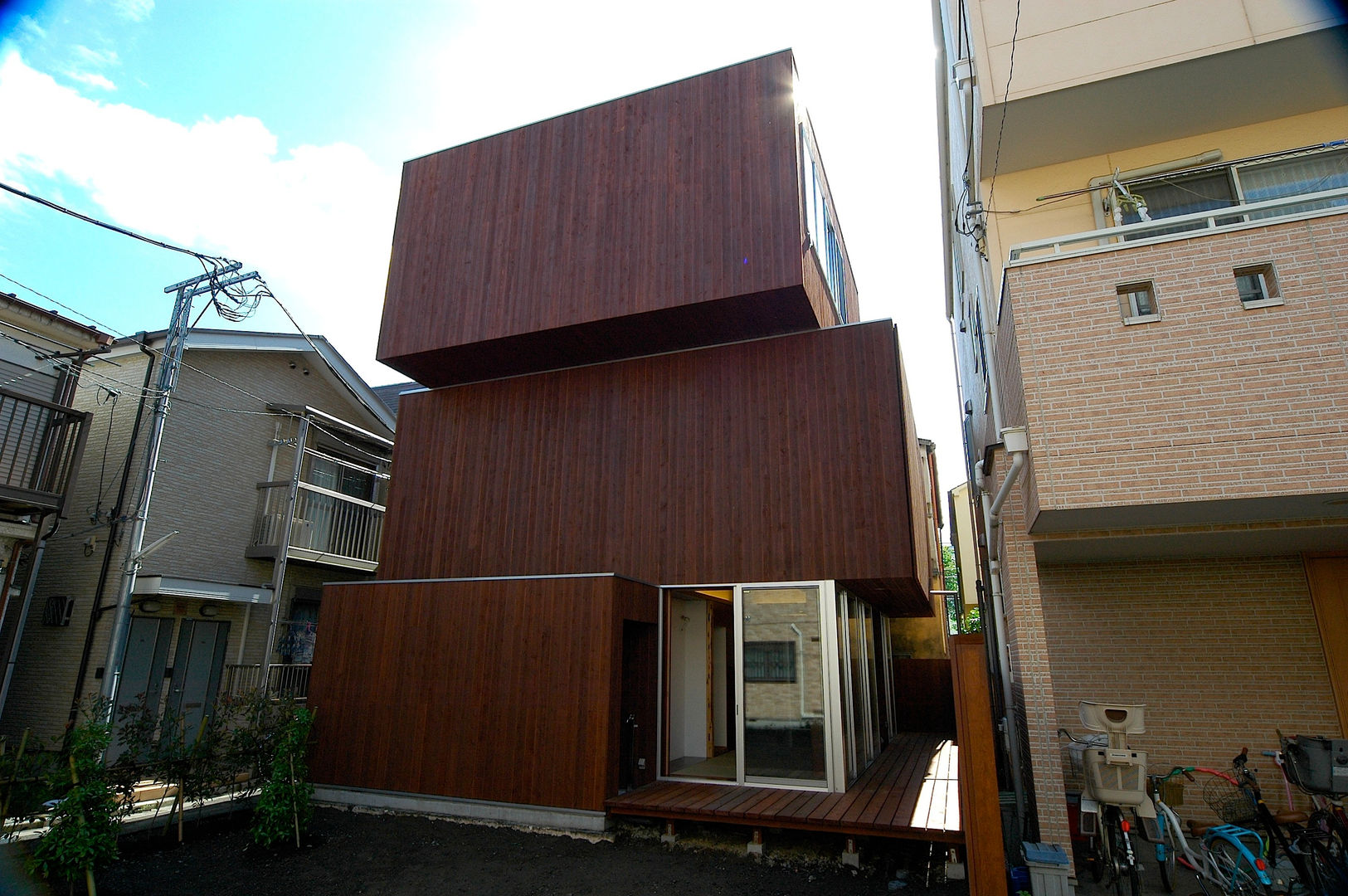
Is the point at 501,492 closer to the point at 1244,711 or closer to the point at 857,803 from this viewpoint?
the point at 857,803

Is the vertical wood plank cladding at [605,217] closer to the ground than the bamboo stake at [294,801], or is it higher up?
higher up

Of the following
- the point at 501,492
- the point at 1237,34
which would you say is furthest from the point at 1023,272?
the point at 501,492

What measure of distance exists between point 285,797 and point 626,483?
4.70 meters

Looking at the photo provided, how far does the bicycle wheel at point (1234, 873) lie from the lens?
4.69m

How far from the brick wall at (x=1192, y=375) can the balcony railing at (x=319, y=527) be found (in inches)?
357

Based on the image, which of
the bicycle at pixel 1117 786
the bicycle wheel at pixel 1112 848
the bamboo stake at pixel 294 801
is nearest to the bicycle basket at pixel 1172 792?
the bicycle at pixel 1117 786

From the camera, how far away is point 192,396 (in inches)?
412

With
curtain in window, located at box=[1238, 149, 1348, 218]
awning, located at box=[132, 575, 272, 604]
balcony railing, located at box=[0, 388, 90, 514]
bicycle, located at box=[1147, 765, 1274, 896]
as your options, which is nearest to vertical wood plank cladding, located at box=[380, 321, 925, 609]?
awning, located at box=[132, 575, 272, 604]

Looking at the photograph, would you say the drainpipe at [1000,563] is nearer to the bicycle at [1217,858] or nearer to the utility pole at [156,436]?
the bicycle at [1217,858]

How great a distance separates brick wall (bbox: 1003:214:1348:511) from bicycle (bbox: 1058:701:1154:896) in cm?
157

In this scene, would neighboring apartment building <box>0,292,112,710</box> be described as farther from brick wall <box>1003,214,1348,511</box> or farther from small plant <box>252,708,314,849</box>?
brick wall <box>1003,214,1348,511</box>

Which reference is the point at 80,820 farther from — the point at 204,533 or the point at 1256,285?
the point at 1256,285

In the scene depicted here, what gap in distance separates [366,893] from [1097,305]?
7.38 meters

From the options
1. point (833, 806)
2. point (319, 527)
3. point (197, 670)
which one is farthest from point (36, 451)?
point (833, 806)
